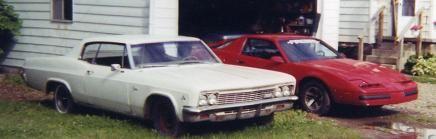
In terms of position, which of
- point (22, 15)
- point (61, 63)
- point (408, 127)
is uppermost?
point (22, 15)

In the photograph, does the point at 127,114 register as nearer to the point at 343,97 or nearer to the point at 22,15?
the point at 343,97

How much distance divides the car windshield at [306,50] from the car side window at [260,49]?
0.18 metres

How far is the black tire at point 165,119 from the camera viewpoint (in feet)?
26.8

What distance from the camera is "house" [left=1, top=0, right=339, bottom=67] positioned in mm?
12422

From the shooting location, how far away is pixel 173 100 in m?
8.01

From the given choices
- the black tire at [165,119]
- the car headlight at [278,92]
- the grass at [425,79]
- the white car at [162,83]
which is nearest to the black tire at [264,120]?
the white car at [162,83]

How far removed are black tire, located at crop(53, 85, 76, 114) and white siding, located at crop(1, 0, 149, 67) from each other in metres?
2.66

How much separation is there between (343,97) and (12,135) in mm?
4838

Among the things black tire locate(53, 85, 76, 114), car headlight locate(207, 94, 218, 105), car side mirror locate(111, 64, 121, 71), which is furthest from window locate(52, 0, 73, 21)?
car headlight locate(207, 94, 218, 105)

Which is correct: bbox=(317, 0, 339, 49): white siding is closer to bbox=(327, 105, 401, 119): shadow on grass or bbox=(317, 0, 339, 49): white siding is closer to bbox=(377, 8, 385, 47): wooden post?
bbox=(377, 8, 385, 47): wooden post

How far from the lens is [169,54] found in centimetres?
924

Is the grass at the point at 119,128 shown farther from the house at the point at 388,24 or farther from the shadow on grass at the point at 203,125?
the house at the point at 388,24

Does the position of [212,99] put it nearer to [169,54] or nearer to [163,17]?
[169,54]

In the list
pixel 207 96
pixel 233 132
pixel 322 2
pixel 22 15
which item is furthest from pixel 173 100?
pixel 22 15
